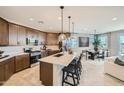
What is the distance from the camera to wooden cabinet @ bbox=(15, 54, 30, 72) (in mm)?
4774

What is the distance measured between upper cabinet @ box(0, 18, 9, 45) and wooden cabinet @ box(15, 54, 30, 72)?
804mm

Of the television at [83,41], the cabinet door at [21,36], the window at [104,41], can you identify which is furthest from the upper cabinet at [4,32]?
Result: the window at [104,41]

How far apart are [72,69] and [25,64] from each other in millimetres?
2901

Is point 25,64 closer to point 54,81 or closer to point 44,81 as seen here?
point 44,81

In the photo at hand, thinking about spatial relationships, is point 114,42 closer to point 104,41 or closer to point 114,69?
point 104,41

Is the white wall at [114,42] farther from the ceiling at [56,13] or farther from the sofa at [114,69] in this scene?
the sofa at [114,69]

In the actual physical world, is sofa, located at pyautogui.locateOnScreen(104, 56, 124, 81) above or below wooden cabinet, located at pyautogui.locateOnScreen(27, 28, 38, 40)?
below

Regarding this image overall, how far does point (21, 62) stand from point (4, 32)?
1484 millimetres

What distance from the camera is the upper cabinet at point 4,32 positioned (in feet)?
13.5

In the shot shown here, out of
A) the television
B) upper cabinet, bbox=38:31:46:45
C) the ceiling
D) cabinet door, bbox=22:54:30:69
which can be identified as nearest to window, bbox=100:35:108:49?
the television

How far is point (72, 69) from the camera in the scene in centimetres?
338

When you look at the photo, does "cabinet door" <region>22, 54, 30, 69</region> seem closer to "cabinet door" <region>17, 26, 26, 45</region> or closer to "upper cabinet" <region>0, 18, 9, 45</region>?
"cabinet door" <region>17, 26, 26, 45</region>

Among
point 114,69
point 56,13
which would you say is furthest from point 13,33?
point 114,69

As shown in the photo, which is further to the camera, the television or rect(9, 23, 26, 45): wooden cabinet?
the television
